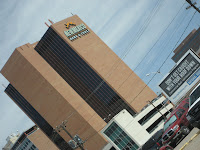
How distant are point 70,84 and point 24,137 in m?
53.0

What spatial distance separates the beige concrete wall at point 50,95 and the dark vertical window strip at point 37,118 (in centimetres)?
485

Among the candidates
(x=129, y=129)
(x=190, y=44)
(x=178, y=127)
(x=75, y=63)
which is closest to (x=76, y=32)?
(x=75, y=63)

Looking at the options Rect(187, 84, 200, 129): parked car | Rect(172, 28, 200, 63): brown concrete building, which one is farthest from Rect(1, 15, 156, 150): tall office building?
Rect(172, 28, 200, 63): brown concrete building

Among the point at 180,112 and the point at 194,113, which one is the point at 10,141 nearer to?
the point at 180,112

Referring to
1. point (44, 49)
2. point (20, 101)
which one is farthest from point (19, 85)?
point (44, 49)

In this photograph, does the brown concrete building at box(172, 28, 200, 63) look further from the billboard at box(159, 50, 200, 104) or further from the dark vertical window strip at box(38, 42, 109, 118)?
the billboard at box(159, 50, 200, 104)

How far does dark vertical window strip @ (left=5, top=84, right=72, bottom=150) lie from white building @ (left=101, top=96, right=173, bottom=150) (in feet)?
105

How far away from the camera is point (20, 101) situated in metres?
103

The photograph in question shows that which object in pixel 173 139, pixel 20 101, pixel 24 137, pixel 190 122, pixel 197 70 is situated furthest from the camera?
pixel 24 137

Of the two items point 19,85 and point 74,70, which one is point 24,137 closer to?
point 19,85

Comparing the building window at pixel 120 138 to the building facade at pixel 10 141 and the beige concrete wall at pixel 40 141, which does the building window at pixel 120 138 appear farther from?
the building facade at pixel 10 141

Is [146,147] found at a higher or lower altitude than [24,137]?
lower

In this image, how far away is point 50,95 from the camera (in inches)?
3565

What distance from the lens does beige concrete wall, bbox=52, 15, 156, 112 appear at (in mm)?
91875
